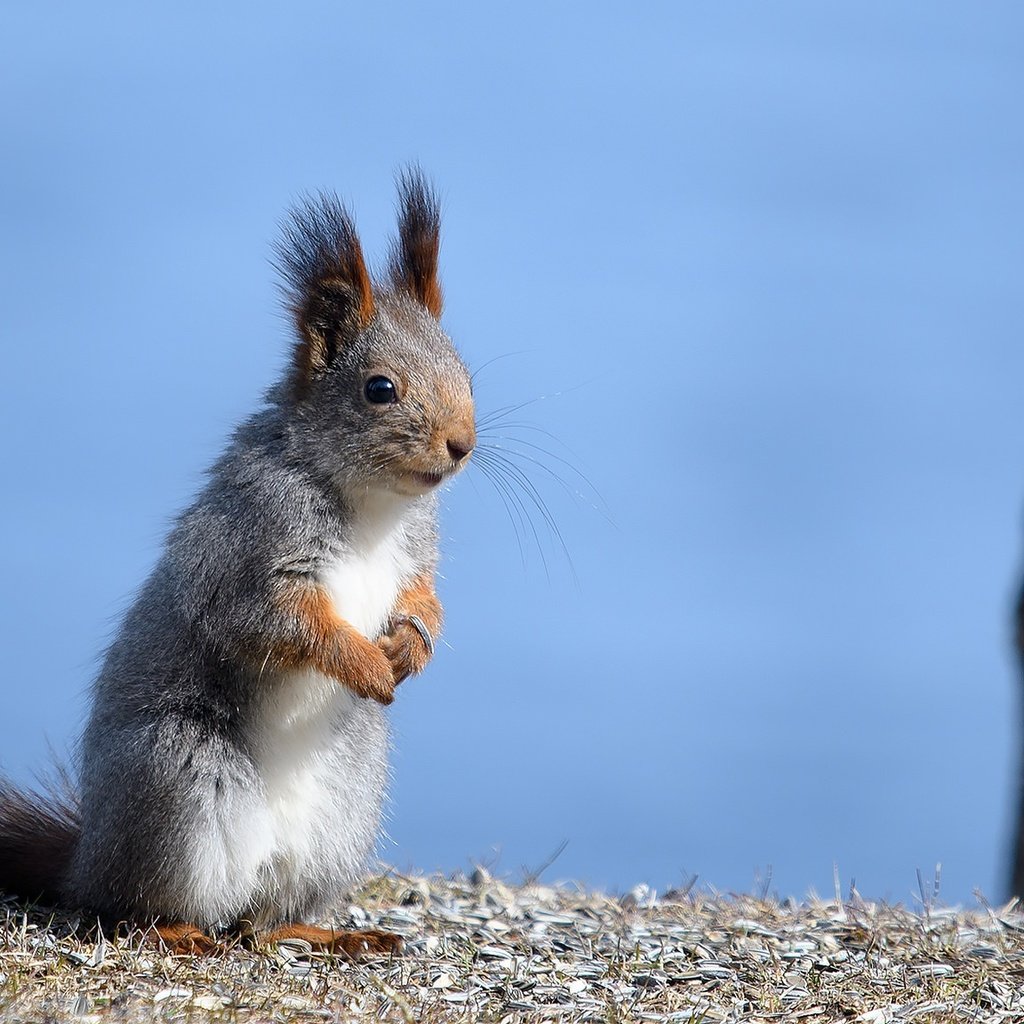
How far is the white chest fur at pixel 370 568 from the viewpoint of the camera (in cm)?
471

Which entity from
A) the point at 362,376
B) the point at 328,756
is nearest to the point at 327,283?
the point at 362,376

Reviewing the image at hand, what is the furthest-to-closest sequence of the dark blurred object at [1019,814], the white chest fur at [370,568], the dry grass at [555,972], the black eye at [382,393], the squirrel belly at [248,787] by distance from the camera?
the dark blurred object at [1019,814], the black eye at [382,393], the white chest fur at [370,568], the squirrel belly at [248,787], the dry grass at [555,972]

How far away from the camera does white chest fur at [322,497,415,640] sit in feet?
15.4

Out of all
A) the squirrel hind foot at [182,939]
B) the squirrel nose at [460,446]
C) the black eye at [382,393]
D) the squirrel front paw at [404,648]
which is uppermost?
the black eye at [382,393]

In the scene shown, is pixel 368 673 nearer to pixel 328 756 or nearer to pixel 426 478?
pixel 328 756

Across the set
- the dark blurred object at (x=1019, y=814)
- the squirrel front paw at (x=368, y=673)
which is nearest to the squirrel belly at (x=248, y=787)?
the squirrel front paw at (x=368, y=673)

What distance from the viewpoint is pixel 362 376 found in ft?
15.9

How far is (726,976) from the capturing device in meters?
4.76

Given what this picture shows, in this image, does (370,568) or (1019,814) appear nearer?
(370,568)

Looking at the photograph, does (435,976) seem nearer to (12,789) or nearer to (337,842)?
(337,842)

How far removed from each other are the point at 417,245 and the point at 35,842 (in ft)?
7.73

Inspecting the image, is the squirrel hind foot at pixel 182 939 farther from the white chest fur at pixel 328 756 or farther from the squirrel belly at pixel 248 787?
the white chest fur at pixel 328 756

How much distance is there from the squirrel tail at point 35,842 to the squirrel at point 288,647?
0.05 m

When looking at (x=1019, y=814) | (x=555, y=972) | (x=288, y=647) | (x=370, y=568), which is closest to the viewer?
(x=288, y=647)
